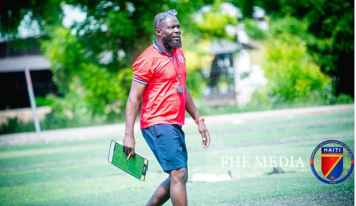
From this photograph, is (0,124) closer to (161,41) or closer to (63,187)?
(63,187)

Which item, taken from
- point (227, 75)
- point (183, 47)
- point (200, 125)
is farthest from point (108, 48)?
point (227, 75)

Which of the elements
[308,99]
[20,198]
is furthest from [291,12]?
[20,198]

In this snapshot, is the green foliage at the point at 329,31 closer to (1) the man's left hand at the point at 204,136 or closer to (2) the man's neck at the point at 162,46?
(1) the man's left hand at the point at 204,136

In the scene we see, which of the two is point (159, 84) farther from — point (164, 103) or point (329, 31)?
point (329, 31)

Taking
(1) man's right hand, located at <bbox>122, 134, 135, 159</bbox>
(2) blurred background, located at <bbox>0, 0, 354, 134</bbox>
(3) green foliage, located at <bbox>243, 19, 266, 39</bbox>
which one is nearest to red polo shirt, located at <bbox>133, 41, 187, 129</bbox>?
(1) man's right hand, located at <bbox>122, 134, 135, 159</bbox>

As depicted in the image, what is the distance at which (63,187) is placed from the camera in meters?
6.70

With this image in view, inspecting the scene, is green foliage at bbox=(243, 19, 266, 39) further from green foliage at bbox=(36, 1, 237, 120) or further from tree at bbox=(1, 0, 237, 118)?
green foliage at bbox=(36, 1, 237, 120)

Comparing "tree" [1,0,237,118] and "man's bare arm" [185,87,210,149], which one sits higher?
"tree" [1,0,237,118]

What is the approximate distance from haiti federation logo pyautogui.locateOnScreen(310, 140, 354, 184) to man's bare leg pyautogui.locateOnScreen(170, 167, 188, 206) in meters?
1.92

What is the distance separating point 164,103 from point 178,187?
660 mm

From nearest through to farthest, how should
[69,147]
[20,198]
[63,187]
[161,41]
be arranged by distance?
[161,41] → [20,198] → [63,187] → [69,147]

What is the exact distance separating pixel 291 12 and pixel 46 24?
10.9 metres

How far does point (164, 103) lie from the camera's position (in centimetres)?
379

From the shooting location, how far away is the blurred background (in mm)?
18344
